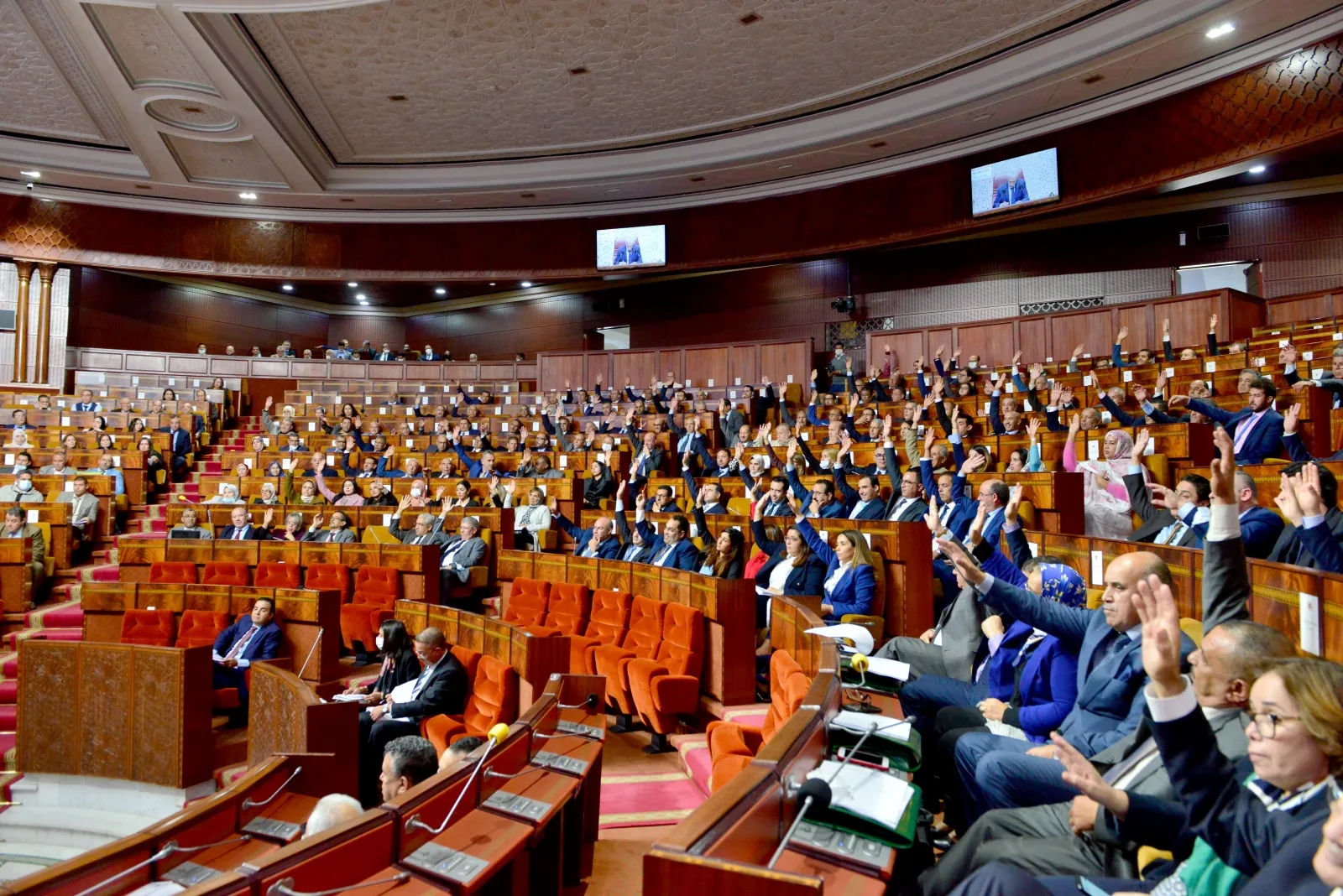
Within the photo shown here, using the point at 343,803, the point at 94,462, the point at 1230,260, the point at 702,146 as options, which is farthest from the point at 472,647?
the point at 1230,260

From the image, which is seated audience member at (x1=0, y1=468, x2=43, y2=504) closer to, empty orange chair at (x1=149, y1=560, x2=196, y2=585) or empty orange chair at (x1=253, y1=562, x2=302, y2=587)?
empty orange chair at (x1=149, y1=560, x2=196, y2=585)

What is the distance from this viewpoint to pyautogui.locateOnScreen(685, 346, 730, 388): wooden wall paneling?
9711 millimetres

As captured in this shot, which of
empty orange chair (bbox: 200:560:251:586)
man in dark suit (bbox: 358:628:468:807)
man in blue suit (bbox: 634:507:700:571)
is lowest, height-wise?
man in dark suit (bbox: 358:628:468:807)

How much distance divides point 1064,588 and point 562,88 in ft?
24.9

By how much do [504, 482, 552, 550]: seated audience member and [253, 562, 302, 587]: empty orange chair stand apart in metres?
1.37

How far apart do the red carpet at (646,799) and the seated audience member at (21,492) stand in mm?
5586

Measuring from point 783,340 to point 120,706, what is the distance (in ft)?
23.5

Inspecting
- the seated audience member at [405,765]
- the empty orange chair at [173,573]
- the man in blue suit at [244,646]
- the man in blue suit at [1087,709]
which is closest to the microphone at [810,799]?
the man in blue suit at [1087,709]

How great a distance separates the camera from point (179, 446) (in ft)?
26.4

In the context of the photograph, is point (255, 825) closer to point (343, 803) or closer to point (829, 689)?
point (343, 803)

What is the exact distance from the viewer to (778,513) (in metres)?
4.20

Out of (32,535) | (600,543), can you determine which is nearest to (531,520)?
(600,543)

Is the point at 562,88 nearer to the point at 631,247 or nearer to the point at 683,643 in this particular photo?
the point at 631,247

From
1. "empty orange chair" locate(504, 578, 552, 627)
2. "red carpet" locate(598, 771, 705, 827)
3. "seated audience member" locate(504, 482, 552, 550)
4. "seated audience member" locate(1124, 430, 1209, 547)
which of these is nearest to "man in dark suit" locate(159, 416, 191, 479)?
"seated audience member" locate(504, 482, 552, 550)
